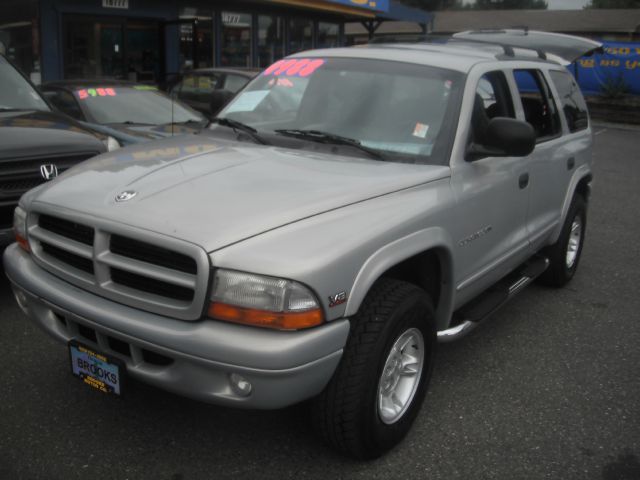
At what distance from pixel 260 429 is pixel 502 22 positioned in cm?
4546

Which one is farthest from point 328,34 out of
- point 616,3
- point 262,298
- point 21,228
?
point 616,3

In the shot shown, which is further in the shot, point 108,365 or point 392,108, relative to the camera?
point 392,108

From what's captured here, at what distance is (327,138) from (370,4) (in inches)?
706

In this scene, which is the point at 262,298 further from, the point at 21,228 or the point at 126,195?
the point at 21,228

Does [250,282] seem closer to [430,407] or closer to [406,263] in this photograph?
[406,263]

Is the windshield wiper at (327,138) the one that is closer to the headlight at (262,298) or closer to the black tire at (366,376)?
the black tire at (366,376)

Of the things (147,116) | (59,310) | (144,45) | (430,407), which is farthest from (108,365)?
(144,45)

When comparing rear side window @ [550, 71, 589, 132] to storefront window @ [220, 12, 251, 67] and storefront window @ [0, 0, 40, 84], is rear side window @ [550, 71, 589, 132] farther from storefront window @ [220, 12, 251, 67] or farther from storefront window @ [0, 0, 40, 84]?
storefront window @ [220, 12, 251, 67]

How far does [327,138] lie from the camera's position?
350 cm

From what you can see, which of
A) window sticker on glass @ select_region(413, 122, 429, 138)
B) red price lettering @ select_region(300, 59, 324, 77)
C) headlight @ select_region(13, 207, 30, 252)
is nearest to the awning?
red price lettering @ select_region(300, 59, 324, 77)

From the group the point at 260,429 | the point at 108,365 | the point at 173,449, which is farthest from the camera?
the point at 260,429

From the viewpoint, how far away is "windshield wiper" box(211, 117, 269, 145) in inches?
144

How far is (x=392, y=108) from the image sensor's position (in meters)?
3.53

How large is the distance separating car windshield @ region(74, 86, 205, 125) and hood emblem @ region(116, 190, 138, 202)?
516 cm
